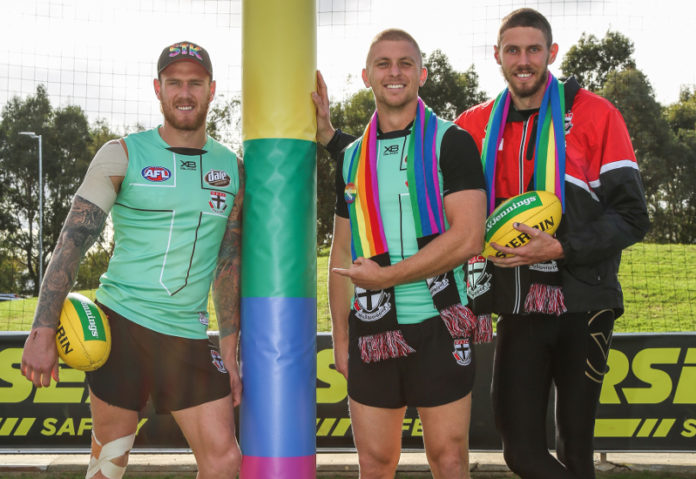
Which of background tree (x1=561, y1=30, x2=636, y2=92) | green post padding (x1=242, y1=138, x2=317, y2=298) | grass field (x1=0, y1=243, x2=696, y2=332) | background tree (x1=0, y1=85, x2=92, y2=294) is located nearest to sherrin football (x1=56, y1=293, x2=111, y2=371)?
green post padding (x1=242, y1=138, x2=317, y2=298)

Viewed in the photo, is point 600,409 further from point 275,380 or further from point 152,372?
point 152,372

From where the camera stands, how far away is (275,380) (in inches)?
126

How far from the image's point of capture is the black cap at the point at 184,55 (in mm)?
3092

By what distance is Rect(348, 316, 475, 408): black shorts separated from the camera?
279cm

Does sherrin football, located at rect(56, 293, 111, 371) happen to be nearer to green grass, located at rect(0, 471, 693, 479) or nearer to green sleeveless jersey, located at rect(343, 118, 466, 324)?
green sleeveless jersey, located at rect(343, 118, 466, 324)

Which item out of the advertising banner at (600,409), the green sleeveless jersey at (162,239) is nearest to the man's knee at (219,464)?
the green sleeveless jersey at (162,239)

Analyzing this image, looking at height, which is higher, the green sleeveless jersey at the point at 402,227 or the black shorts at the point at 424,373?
the green sleeveless jersey at the point at 402,227

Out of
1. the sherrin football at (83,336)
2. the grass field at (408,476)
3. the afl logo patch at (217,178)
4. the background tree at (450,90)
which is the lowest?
the grass field at (408,476)

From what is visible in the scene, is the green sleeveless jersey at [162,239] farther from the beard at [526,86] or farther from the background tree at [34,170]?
the background tree at [34,170]

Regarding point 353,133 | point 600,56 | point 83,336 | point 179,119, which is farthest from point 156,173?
point 600,56

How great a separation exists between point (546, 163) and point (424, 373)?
3.33ft

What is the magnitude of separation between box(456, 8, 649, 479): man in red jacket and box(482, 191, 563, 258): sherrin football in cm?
8

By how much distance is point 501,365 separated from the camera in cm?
310

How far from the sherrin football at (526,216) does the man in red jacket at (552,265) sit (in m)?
0.08
